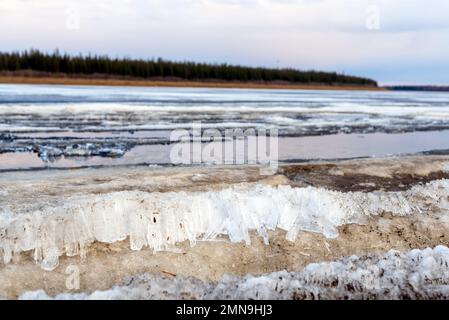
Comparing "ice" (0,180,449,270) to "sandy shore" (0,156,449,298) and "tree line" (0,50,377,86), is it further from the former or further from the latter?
"tree line" (0,50,377,86)

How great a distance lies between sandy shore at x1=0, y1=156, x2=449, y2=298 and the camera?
454 cm

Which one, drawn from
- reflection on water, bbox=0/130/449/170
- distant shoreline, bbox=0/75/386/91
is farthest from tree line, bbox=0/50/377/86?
reflection on water, bbox=0/130/449/170

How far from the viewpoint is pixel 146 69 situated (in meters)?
54.5

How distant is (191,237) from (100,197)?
1.12 m

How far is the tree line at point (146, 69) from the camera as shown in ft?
161

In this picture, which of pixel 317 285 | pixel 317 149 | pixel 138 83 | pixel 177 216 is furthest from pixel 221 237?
pixel 138 83

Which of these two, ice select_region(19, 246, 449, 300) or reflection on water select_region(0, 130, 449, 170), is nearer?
ice select_region(19, 246, 449, 300)

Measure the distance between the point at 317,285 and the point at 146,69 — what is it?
52.2 meters

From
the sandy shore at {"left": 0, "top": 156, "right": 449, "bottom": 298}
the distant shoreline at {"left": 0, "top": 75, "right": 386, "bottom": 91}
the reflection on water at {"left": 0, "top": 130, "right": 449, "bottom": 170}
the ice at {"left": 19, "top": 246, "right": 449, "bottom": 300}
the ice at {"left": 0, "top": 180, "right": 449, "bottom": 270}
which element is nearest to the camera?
the ice at {"left": 19, "top": 246, "right": 449, "bottom": 300}

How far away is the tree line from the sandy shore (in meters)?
44.1

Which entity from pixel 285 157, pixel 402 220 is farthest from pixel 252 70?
pixel 402 220

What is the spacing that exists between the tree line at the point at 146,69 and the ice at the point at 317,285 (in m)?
47.0

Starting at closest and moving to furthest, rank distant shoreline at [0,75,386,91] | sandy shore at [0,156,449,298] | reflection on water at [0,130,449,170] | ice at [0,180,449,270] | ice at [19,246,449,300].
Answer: ice at [19,246,449,300]
sandy shore at [0,156,449,298]
ice at [0,180,449,270]
reflection on water at [0,130,449,170]
distant shoreline at [0,75,386,91]

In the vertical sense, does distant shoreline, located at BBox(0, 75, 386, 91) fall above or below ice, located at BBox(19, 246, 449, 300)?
above
